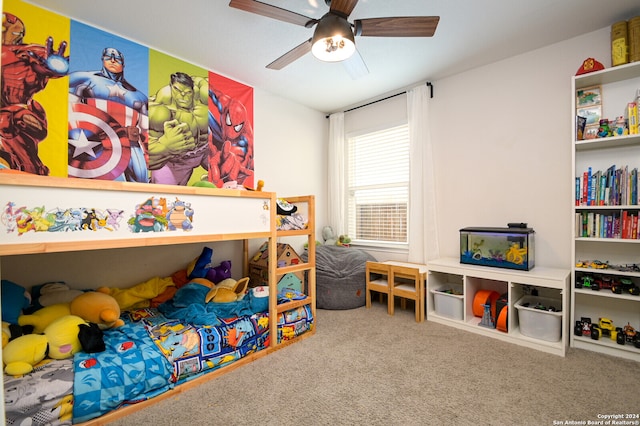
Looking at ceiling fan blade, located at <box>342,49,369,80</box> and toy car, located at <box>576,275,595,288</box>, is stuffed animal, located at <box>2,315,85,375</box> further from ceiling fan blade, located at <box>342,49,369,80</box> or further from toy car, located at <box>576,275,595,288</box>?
toy car, located at <box>576,275,595,288</box>

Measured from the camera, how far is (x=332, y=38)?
5.91ft

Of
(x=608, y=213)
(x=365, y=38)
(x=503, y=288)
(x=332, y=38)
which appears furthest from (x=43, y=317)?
(x=608, y=213)

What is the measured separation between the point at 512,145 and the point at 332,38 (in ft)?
6.54

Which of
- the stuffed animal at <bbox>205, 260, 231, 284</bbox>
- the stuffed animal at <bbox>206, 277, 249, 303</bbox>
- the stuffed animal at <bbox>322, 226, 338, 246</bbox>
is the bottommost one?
the stuffed animal at <bbox>206, 277, 249, 303</bbox>

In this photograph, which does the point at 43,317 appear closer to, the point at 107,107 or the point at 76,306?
the point at 76,306

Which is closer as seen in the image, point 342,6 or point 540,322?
point 342,6

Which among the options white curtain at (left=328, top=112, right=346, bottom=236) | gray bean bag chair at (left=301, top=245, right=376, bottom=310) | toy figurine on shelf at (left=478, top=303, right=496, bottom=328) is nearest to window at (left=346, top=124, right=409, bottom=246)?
white curtain at (left=328, top=112, right=346, bottom=236)

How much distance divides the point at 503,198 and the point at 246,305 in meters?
2.46

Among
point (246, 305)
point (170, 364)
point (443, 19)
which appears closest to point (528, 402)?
point (246, 305)

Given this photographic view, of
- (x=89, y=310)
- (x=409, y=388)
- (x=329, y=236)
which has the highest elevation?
(x=329, y=236)

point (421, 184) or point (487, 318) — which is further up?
point (421, 184)

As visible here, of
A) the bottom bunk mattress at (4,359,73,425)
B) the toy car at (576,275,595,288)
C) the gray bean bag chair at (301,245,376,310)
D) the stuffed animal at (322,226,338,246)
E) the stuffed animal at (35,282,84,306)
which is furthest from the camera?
the stuffed animal at (322,226,338,246)

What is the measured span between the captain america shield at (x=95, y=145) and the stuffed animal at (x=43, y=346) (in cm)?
108

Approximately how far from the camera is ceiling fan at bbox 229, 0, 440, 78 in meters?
1.75
